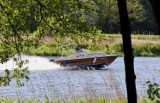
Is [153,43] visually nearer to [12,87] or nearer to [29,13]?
[12,87]

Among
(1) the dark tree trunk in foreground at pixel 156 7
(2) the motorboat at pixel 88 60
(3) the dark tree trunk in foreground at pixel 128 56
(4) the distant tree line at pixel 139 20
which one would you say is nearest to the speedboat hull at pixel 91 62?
(2) the motorboat at pixel 88 60

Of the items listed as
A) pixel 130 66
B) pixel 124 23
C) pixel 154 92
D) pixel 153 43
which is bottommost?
pixel 153 43

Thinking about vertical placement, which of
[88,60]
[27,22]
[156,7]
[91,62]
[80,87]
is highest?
[156,7]

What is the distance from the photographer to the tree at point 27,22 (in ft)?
25.0

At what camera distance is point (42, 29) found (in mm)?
8016

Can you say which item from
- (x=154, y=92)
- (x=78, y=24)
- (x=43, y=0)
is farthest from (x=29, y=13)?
(x=154, y=92)

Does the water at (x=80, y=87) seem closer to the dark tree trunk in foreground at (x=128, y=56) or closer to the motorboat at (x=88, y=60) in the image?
the dark tree trunk in foreground at (x=128, y=56)

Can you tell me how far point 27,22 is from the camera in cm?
796

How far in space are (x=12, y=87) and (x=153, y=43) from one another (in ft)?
115

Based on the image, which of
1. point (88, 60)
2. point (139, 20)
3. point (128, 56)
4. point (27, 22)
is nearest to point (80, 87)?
point (27, 22)

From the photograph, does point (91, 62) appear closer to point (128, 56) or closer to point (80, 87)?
point (80, 87)

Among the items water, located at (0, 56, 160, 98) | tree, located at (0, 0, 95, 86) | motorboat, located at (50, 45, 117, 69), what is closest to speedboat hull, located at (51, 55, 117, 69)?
motorboat, located at (50, 45, 117, 69)

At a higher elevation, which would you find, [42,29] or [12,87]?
[42,29]

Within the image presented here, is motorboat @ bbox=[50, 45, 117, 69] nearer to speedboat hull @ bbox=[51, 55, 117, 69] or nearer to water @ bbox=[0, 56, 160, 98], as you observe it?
speedboat hull @ bbox=[51, 55, 117, 69]
